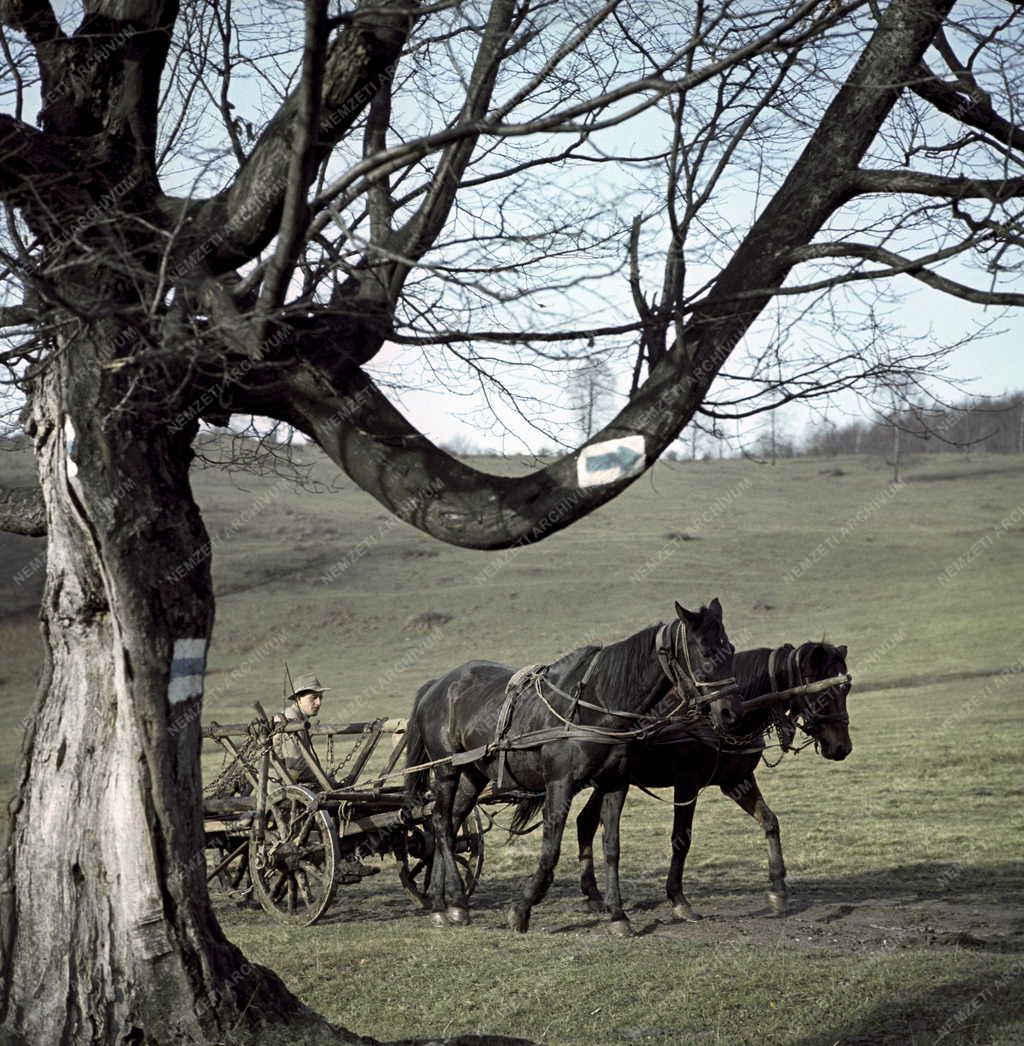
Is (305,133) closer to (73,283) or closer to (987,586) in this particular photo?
(73,283)

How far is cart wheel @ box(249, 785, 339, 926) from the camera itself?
34.2ft

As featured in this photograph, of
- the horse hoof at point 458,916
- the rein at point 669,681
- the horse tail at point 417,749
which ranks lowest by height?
the horse hoof at point 458,916

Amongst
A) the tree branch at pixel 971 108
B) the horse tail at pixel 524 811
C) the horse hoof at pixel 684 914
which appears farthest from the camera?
the horse tail at pixel 524 811

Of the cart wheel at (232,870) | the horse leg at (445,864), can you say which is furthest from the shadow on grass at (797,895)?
the cart wheel at (232,870)

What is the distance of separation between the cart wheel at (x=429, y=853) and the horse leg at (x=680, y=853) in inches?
77.2

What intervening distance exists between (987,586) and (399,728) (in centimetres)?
3328

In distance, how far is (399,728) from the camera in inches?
469

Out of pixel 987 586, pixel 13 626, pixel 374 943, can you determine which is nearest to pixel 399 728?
pixel 374 943

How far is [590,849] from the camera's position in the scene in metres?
11.0

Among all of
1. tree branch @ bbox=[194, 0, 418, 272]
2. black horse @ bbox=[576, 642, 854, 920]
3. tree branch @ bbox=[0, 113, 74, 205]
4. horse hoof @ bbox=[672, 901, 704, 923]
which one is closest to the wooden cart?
black horse @ bbox=[576, 642, 854, 920]

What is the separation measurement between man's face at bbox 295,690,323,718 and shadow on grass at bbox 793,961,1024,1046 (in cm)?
612

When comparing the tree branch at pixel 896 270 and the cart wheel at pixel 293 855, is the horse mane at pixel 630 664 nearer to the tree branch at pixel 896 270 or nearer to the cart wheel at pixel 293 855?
the cart wheel at pixel 293 855

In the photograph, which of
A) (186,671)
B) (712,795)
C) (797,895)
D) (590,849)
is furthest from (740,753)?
(712,795)

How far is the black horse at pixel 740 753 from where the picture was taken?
33.5ft
